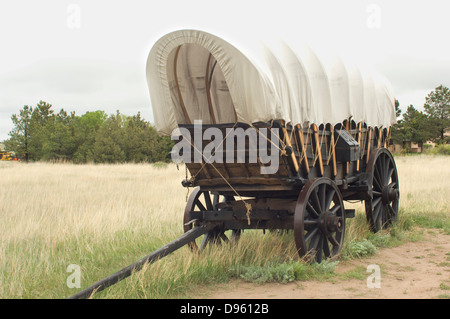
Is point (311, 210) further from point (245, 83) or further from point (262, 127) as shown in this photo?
point (245, 83)

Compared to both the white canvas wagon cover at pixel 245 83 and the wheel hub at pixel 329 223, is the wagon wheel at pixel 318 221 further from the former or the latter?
the white canvas wagon cover at pixel 245 83

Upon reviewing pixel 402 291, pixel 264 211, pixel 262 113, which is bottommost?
pixel 402 291

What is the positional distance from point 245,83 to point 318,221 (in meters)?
2.24

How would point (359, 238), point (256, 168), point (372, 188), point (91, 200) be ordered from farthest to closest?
point (91, 200), point (372, 188), point (359, 238), point (256, 168)

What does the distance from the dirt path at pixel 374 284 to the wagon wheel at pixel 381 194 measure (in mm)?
1055

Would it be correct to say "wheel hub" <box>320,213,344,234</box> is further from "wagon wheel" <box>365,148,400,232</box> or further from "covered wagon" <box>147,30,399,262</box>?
"wagon wheel" <box>365,148,400,232</box>

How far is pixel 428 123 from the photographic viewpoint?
178 ft

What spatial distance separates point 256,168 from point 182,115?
4.09 ft

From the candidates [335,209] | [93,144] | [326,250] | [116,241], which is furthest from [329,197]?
[93,144]

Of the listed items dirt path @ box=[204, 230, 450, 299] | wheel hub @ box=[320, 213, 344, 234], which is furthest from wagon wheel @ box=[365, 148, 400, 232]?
wheel hub @ box=[320, 213, 344, 234]

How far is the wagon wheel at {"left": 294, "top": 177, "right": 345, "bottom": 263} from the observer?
5848 millimetres

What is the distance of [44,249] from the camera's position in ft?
21.7
